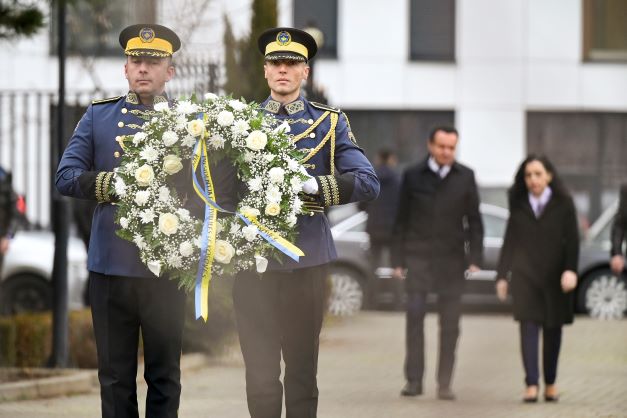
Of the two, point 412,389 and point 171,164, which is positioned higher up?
point 171,164

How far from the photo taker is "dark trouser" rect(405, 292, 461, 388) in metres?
11.3

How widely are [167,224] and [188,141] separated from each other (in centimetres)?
39

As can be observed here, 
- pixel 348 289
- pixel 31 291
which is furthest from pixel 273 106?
pixel 348 289

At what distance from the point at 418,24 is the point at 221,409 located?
20449mm

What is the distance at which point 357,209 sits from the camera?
20250mm

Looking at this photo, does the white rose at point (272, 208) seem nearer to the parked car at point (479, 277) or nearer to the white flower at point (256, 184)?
the white flower at point (256, 184)

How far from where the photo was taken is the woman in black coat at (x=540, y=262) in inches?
A: 442

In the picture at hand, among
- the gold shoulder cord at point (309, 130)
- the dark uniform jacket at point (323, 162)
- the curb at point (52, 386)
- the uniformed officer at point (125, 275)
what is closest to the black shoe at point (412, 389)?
the curb at point (52, 386)

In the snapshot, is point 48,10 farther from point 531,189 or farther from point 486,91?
point 486,91

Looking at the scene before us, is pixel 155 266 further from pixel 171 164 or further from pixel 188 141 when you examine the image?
pixel 188 141

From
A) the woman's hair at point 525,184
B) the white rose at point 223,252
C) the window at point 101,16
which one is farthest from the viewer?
the window at point 101,16

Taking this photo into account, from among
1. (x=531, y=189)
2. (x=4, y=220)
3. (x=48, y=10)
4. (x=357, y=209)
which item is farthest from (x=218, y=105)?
(x=357, y=209)

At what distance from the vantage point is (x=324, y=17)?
29531mm

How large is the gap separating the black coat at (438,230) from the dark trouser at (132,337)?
180 inches
